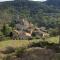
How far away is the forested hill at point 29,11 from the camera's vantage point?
2493 cm

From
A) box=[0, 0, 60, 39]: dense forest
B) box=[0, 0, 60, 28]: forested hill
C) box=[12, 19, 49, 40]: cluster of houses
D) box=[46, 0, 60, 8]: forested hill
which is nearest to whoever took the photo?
box=[12, 19, 49, 40]: cluster of houses

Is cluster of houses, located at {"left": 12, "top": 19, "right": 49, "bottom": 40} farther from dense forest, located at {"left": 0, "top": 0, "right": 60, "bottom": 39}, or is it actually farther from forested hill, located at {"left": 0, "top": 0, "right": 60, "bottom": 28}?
forested hill, located at {"left": 0, "top": 0, "right": 60, "bottom": 28}

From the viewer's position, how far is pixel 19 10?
28203mm

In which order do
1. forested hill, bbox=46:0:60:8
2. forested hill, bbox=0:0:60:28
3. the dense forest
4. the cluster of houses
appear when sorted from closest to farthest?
1. the cluster of houses
2. the dense forest
3. forested hill, bbox=0:0:60:28
4. forested hill, bbox=46:0:60:8

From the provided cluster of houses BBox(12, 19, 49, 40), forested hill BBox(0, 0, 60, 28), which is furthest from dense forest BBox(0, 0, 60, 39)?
cluster of houses BBox(12, 19, 49, 40)

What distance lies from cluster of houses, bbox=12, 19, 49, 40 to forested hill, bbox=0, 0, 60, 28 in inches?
80.6

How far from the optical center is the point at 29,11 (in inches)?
1049

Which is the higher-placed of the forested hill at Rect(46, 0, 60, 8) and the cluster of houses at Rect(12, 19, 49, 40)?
the forested hill at Rect(46, 0, 60, 8)

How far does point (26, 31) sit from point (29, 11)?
6.40 metres

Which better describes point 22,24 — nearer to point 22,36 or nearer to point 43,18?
point 43,18

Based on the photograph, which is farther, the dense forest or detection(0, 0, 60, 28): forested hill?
detection(0, 0, 60, 28): forested hill

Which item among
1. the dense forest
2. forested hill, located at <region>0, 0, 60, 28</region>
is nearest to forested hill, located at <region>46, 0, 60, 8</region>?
the dense forest

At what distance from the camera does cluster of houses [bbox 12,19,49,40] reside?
59.1ft

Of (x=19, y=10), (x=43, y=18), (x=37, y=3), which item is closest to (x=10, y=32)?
(x=43, y=18)
